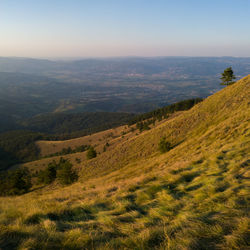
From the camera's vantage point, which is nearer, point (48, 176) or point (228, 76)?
point (228, 76)

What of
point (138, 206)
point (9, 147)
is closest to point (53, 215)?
point (138, 206)

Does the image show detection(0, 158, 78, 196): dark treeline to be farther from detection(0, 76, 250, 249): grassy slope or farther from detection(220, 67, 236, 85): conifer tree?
detection(220, 67, 236, 85): conifer tree

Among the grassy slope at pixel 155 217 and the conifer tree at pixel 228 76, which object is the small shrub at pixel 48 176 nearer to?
the grassy slope at pixel 155 217

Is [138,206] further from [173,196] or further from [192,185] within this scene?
[192,185]

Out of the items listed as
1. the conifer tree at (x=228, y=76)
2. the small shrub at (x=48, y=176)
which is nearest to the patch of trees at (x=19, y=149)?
the small shrub at (x=48, y=176)

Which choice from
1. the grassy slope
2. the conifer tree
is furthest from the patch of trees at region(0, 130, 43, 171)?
the grassy slope

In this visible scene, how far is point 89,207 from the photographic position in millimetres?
6102

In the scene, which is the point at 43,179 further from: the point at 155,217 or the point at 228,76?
the point at 228,76

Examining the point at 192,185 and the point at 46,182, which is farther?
the point at 46,182

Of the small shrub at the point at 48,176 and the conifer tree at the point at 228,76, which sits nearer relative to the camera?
the conifer tree at the point at 228,76

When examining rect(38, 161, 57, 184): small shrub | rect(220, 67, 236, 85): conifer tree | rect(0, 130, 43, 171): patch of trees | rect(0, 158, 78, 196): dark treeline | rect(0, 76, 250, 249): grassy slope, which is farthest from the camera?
rect(0, 130, 43, 171): patch of trees

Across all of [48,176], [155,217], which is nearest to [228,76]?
[155,217]

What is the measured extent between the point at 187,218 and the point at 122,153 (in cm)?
3721

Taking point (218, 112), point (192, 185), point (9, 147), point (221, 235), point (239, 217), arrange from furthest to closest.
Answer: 1. point (9, 147)
2. point (218, 112)
3. point (192, 185)
4. point (239, 217)
5. point (221, 235)
